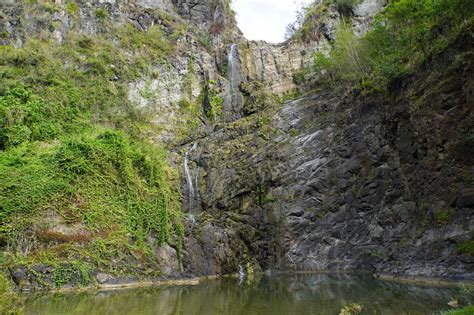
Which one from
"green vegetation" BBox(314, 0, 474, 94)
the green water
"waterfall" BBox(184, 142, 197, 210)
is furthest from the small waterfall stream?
the green water

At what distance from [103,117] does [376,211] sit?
78.3ft

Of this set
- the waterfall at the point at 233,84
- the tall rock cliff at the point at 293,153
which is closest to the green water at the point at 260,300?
the tall rock cliff at the point at 293,153

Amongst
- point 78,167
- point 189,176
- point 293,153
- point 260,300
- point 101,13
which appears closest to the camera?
point 260,300

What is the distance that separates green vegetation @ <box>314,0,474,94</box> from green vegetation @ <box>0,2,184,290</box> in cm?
1793

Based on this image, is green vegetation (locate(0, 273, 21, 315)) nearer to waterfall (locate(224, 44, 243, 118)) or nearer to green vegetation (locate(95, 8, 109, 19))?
waterfall (locate(224, 44, 243, 118))

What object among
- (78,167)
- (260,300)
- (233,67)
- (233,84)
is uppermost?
(233,67)

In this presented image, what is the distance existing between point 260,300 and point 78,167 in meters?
14.6

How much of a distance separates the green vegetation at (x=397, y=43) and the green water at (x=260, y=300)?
14828 millimetres

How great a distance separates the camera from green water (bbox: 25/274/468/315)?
12992 millimetres

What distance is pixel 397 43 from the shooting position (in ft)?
96.3

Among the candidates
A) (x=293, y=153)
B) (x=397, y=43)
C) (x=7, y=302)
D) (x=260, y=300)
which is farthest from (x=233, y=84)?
(x=7, y=302)

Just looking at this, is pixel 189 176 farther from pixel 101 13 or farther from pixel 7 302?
pixel 7 302

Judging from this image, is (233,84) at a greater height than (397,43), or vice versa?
(233,84)

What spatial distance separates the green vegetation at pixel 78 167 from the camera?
20.8m
